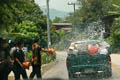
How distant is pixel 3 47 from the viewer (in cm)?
979

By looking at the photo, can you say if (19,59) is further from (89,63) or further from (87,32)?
Result: (87,32)

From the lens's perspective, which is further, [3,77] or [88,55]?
[88,55]

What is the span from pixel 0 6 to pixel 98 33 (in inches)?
Answer: 2316

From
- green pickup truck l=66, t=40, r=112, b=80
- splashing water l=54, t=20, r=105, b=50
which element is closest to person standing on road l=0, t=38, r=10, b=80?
green pickup truck l=66, t=40, r=112, b=80

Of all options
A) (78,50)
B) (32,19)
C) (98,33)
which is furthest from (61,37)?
(78,50)

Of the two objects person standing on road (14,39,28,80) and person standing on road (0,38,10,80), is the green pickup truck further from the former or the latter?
person standing on road (0,38,10,80)

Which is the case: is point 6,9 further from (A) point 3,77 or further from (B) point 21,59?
(B) point 21,59

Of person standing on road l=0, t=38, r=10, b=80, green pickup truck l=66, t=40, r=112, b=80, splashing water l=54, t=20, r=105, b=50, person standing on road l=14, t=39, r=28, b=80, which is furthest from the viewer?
splashing water l=54, t=20, r=105, b=50

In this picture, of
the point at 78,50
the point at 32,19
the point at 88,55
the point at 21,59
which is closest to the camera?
the point at 21,59

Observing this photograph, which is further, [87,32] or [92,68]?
[87,32]

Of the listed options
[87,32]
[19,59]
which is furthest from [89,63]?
[87,32]

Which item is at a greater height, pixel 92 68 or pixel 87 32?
pixel 92 68

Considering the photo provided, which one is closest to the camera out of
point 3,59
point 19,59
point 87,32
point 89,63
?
point 3,59

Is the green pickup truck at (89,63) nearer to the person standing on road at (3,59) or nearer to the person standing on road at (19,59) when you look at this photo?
the person standing on road at (19,59)
